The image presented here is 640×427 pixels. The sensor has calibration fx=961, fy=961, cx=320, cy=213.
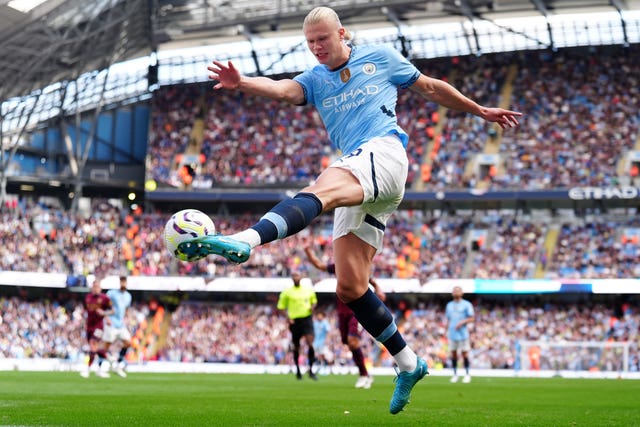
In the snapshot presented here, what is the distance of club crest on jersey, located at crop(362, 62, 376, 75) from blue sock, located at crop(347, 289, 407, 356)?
68.0 inches

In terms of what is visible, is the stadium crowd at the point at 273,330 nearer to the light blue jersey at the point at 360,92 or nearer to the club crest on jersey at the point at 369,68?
the light blue jersey at the point at 360,92

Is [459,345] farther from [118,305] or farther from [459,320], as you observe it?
[118,305]

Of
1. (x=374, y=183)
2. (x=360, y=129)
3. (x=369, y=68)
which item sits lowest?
(x=374, y=183)

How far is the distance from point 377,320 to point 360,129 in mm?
1544

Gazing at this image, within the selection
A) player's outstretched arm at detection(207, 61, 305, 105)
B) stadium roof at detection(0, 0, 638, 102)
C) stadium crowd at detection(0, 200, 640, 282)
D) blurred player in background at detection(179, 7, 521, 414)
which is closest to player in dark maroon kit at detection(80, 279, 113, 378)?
blurred player in background at detection(179, 7, 521, 414)

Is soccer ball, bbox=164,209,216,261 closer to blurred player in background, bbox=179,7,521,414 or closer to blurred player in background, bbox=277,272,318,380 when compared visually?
blurred player in background, bbox=179,7,521,414

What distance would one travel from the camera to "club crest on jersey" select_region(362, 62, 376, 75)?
739cm

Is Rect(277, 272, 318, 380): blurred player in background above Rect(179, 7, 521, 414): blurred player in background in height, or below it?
below

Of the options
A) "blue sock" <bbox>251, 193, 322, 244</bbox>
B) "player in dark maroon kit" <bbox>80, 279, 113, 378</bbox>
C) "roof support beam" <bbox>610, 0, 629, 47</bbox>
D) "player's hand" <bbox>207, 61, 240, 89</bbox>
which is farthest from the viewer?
"roof support beam" <bbox>610, 0, 629, 47</bbox>

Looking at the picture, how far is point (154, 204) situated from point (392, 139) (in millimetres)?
44654

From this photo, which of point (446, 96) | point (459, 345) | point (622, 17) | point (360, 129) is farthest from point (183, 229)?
point (622, 17)

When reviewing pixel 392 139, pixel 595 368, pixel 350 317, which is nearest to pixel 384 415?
pixel 392 139

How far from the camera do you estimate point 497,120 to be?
7871mm

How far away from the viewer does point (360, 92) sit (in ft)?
24.0
